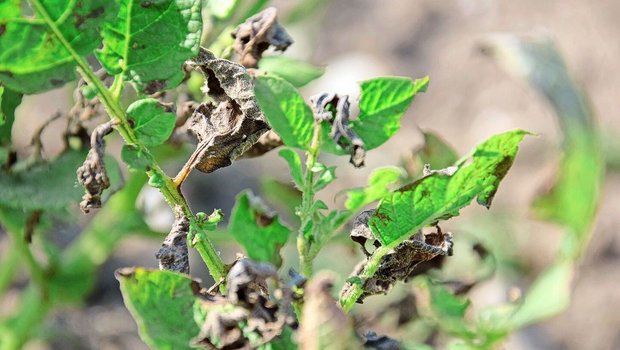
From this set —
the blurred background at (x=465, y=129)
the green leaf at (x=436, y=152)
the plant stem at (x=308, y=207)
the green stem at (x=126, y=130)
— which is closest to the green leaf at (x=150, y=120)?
the green stem at (x=126, y=130)

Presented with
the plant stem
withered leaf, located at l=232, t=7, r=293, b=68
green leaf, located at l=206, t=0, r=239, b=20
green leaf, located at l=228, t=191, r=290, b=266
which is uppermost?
green leaf, located at l=206, t=0, r=239, b=20

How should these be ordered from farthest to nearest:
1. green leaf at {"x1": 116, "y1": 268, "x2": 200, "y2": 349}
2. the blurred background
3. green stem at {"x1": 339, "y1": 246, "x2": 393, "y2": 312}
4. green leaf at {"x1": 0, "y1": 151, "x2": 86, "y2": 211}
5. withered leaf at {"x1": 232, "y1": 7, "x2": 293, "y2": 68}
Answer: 1. the blurred background
2. green leaf at {"x1": 0, "y1": 151, "x2": 86, "y2": 211}
3. withered leaf at {"x1": 232, "y1": 7, "x2": 293, "y2": 68}
4. green stem at {"x1": 339, "y1": 246, "x2": 393, "y2": 312}
5. green leaf at {"x1": 116, "y1": 268, "x2": 200, "y2": 349}

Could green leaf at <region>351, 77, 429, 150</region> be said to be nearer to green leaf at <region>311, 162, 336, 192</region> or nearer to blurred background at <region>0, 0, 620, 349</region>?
green leaf at <region>311, 162, 336, 192</region>

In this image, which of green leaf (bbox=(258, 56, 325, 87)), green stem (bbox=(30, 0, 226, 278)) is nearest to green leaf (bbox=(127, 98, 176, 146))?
green stem (bbox=(30, 0, 226, 278))

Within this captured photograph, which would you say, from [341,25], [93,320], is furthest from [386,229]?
[341,25]

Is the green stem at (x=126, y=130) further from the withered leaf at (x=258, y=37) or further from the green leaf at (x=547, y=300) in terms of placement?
the green leaf at (x=547, y=300)

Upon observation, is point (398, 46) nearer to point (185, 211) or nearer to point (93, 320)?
point (93, 320)
